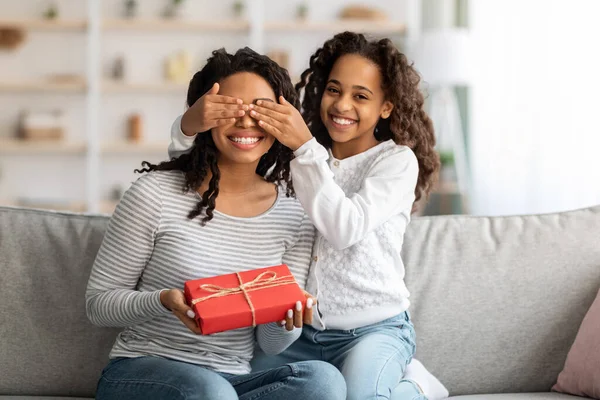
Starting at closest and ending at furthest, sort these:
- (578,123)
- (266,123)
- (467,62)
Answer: (266,123) < (578,123) < (467,62)

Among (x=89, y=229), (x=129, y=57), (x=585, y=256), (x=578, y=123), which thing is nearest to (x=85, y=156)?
(x=129, y=57)

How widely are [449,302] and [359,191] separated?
425 millimetres

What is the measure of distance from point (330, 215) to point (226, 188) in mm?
255

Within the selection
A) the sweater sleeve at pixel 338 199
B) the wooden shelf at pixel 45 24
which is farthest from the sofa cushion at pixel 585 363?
the wooden shelf at pixel 45 24

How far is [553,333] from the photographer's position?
218 centimetres

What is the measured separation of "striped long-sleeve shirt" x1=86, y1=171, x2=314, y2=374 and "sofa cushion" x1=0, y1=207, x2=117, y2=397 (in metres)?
0.31

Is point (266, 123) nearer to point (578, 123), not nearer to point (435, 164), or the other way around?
point (435, 164)

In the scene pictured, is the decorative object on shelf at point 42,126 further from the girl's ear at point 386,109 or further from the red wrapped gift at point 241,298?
the red wrapped gift at point 241,298

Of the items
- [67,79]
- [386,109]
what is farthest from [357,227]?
[67,79]

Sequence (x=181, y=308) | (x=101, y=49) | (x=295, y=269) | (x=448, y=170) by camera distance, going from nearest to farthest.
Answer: (x=181, y=308)
(x=295, y=269)
(x=448, y=170)
(x=101, y=49)

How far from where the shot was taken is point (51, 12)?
625 cm

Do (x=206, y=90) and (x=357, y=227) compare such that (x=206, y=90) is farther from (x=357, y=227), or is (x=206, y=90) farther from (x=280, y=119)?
(x=357, y=227)

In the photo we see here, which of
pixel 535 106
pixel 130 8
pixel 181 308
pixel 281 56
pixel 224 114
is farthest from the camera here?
pixel 130 8

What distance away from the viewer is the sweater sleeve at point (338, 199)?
187cm
